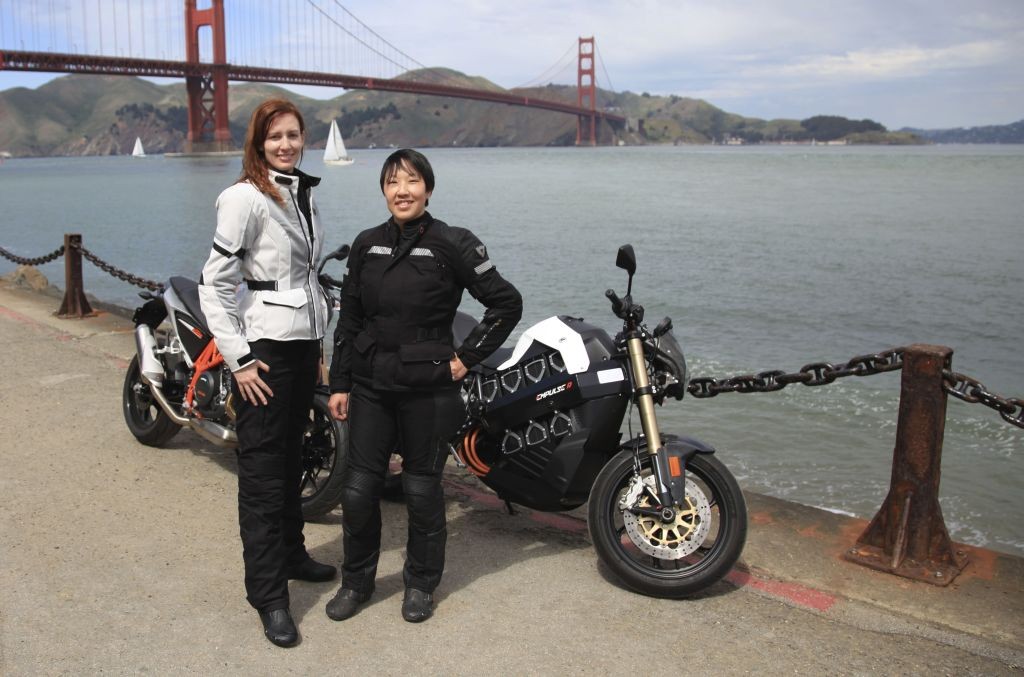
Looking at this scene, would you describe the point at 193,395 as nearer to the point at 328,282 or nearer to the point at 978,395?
the point at 328,282

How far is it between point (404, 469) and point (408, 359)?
0.45 metres

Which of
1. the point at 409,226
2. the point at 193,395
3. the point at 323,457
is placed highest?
the point at 409,226

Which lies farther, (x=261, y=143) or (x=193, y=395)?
(x=193, y=395)

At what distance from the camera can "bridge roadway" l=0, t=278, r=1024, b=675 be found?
126 inches

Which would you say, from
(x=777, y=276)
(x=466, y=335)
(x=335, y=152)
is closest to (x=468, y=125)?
(x=335, y=152)

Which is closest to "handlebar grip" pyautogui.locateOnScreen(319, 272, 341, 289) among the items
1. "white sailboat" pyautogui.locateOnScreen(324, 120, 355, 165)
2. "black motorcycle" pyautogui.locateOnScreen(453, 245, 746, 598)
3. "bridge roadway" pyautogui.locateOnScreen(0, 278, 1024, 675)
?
"black motorcycle" pyautogui.locateOnScreen(453, 245, 746, 598)

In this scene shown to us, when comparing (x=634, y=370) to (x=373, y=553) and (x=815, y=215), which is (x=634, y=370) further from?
(x=815, y=215)

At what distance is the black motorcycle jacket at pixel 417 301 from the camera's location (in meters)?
3.31

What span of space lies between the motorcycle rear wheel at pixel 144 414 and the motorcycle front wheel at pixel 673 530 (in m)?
2.67

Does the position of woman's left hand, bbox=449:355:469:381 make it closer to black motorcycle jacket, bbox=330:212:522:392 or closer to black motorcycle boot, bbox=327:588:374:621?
black motorcycle jacket, bbox=330:212:522:392

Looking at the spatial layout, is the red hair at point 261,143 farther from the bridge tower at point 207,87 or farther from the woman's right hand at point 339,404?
the bridge tower at point 207,87

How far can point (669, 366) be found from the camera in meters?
3.69

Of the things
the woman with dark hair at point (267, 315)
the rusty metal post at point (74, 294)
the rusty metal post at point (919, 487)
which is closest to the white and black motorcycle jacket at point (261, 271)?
the woman with dark hair at point (267, 315)

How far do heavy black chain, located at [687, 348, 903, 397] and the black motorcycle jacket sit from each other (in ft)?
4.33
